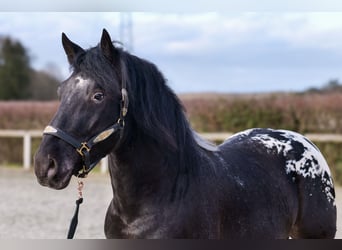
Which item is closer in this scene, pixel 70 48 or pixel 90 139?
pixel 90 139

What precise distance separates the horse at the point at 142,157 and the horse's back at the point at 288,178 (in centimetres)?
5

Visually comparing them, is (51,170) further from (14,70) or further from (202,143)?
(14,70)

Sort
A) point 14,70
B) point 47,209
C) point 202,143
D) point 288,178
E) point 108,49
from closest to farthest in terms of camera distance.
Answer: point 108,49 < point 202,143 < point 288,178 < point 47,209 < point 14,70

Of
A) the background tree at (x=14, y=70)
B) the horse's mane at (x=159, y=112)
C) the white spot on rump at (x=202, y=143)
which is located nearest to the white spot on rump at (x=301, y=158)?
the white spot on rump at (x=202, y=143)

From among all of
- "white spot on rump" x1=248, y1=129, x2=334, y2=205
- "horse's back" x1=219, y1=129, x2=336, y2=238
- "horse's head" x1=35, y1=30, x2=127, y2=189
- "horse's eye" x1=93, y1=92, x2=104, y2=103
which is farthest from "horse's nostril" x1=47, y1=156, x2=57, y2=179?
"white spot on rump" x1=248, y1=129, x2=334, y2=205

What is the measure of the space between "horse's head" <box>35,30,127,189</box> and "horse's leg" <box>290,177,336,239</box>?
43.1 inches

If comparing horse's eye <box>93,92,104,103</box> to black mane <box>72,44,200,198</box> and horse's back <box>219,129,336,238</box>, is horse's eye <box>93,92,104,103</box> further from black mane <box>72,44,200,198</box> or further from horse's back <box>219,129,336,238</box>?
horse's back <box>219,129,336,238</box>

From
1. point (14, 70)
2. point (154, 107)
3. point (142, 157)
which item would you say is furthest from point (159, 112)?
point (14, 70)

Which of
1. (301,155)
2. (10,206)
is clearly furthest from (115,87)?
(10,206)

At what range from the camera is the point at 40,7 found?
282 cm

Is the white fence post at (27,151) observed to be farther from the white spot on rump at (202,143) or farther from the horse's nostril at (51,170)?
the horse's nostril at (51,170)

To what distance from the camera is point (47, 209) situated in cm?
520

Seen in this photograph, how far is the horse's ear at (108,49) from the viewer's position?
5.66 ft

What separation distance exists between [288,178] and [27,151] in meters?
7.03
